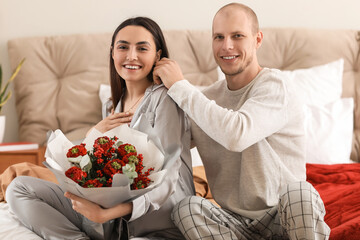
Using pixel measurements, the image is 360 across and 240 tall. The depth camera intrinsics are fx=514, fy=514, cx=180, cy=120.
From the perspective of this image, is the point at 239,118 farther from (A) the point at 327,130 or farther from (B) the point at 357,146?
(B) the point at 357,146

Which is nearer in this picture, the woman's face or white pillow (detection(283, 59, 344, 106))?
the woman's face

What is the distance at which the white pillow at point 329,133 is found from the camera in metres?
2.66

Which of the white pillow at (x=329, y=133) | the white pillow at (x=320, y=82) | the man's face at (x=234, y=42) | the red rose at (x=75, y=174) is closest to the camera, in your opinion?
the red rose at (x=75, y=174)

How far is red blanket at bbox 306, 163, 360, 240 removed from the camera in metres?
1.60

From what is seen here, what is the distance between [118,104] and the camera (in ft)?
6.58

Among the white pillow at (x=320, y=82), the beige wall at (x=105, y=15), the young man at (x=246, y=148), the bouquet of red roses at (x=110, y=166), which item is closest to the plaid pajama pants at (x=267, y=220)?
the young man at (x=246, y=148)

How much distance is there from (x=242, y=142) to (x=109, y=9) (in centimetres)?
185

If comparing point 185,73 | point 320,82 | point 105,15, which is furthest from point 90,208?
point 105,15

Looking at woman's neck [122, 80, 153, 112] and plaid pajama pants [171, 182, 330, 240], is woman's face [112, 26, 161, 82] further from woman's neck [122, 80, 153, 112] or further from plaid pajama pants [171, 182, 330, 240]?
plaid pajama pants [171, 182, 330, 240]

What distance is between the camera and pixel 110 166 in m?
1.35

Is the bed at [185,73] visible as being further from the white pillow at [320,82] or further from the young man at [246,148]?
the young man at [246,148]

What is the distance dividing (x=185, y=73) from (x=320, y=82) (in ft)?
2.57

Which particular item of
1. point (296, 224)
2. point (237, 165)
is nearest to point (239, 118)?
point (237, 165)

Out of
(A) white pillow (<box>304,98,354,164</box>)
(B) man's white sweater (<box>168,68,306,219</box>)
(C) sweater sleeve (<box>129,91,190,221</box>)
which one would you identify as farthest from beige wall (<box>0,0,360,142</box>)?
(C) sweater sleeve (<box>129,91,190,221</box>)
